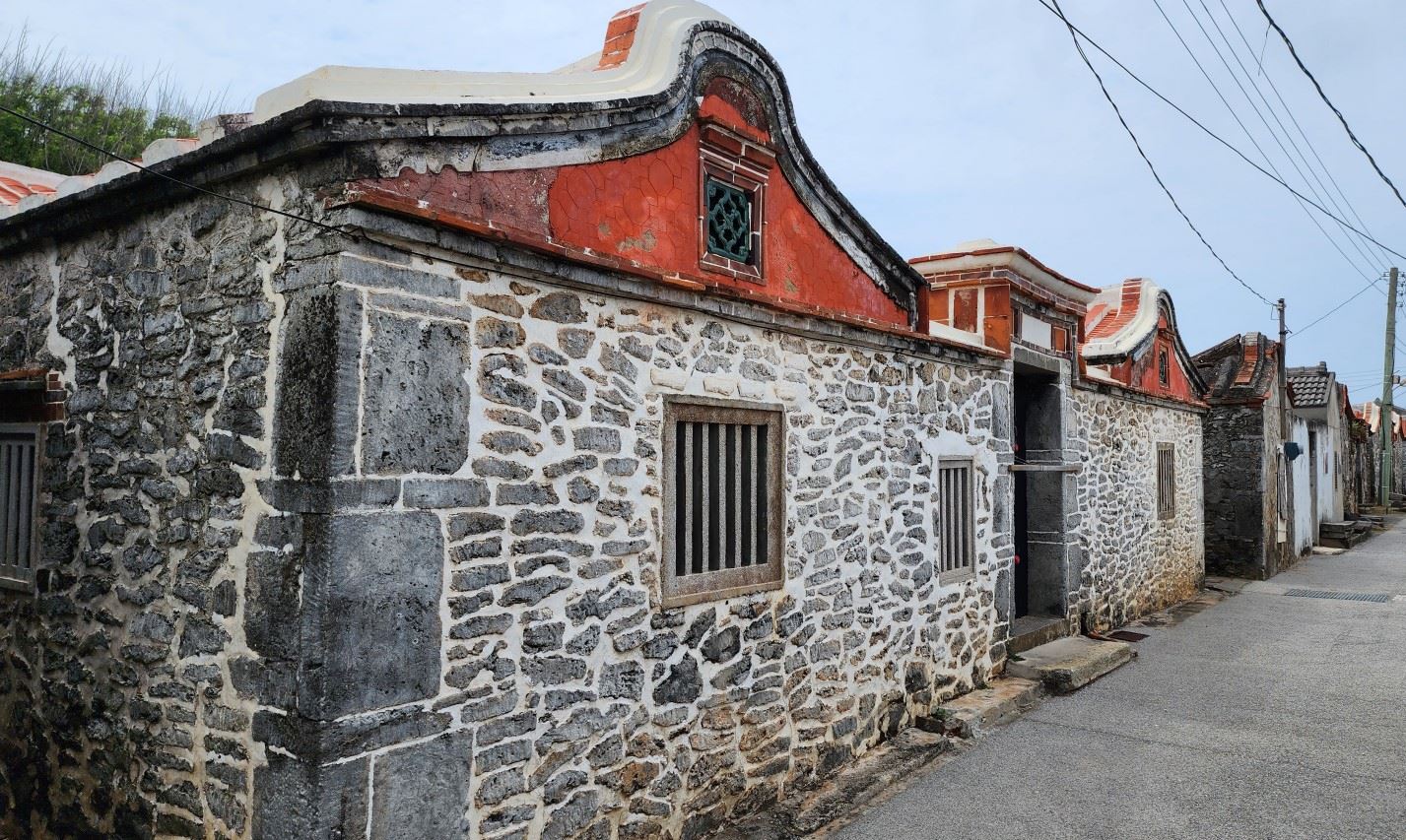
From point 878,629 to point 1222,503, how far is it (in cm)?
1263

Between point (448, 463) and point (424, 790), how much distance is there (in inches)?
51.5

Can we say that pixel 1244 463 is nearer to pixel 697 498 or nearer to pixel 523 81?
pixel 697 498

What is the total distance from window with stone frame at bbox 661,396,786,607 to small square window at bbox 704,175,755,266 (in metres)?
0.97

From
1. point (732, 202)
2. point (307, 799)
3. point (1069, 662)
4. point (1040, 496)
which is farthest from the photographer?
point (1040, 496)

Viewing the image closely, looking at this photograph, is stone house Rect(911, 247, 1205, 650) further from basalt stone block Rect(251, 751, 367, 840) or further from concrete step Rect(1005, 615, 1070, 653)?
basalt stone block Rect(251, 751, 367, 840)

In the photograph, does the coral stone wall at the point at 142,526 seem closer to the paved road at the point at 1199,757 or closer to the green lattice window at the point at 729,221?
the green lattice window at the point at 729,221

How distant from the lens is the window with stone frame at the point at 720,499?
5.04m

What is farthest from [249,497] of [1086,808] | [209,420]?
[1086,808]

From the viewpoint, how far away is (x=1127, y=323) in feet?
43.7

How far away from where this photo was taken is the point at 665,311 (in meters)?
4.96

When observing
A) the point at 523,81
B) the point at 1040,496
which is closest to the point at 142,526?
the point at 523,81

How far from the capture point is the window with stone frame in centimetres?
504

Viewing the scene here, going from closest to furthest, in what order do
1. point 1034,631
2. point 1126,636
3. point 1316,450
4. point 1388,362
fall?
1. point 1034,631
2. point 1126,636
3. point 1316,450
4. point 1388,362

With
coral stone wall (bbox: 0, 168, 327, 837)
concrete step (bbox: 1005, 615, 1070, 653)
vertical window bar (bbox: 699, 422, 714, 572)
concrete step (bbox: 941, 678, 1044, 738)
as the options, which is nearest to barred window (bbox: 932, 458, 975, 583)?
concrete step (bbox: 941, 678, 1044, 738)
